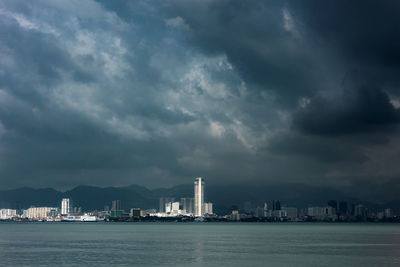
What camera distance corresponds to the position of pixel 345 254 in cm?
9488

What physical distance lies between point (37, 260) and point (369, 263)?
52.3 m

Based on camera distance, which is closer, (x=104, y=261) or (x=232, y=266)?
(x=232, y=266)

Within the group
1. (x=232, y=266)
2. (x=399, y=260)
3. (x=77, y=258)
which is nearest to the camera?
(x=232, y=266)

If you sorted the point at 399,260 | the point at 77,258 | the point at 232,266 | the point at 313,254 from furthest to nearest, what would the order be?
the point at 313,254, the point at 77,258, the point at 399,260, the point at 232,266

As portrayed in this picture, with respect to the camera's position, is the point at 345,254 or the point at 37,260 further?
the point at 345,254

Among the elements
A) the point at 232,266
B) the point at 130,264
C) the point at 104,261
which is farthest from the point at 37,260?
the point at 232,266

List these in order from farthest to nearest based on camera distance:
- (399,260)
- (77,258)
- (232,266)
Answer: (77,258) → (399,260) → (232,266)

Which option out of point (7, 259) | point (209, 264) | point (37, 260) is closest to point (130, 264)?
point (209, 264)

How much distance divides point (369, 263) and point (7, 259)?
57498 millimetres

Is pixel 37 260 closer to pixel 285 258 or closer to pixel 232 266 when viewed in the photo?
pixel 232 266

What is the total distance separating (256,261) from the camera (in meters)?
81.4

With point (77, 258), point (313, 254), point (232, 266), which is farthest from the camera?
point (313, 254)

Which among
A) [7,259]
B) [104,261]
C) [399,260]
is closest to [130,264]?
[104,261]

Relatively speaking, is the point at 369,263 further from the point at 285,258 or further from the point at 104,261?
the point at 104,261
